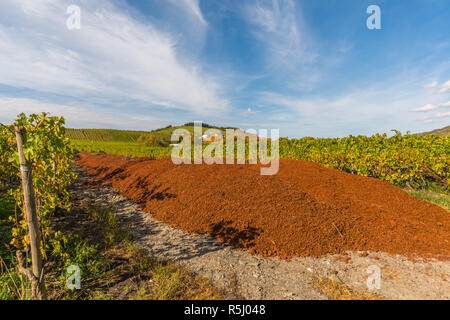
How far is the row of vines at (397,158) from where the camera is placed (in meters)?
7.51

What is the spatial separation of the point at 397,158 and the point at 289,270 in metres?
8.25

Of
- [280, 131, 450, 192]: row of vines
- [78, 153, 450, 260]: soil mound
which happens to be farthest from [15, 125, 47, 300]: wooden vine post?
[280, 131, 450, 192]: row of vines

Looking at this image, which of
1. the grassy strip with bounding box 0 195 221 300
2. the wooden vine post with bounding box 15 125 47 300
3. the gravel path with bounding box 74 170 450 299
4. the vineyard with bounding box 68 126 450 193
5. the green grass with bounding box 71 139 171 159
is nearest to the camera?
the wooden vine post with bounding box 15 125 47 300

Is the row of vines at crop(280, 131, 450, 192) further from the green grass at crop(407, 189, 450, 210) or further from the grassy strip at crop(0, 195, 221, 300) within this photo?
the grassy strip at crop(0, 195, 221, 300)

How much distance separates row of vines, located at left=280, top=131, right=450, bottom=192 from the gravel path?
245 inches

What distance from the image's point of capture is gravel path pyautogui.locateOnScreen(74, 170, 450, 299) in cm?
257

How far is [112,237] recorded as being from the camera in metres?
3.72

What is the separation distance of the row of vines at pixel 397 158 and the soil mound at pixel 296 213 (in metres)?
2.72

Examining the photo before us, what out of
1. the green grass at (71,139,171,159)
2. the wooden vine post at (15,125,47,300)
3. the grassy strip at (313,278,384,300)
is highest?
the green grass at (71,139,171,159)

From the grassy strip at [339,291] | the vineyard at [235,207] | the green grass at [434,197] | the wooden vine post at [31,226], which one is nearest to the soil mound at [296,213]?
the vineyard at [235,207]
